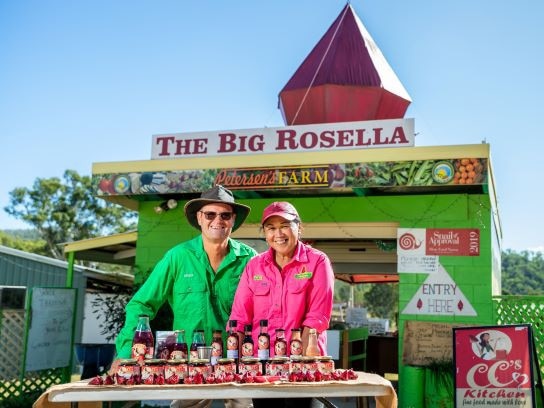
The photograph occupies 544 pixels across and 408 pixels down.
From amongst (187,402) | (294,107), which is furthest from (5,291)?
(187,402)

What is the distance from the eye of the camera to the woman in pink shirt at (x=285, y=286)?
12.2ft

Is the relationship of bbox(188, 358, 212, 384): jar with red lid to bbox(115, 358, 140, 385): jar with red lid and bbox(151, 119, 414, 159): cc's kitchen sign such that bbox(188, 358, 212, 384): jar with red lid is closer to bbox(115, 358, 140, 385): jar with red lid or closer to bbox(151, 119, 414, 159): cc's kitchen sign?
bbox(115, 358, 140, 385): jar with red lid

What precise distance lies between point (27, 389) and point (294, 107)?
674cm

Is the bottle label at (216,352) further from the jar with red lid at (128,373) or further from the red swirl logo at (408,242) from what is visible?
the red swirl logo at (408,242)

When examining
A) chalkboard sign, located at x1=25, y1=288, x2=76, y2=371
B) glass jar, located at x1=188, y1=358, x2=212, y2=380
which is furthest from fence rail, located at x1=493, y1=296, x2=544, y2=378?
chalkboard sign, located at x1=25, y1=288, x2=76, y2=371

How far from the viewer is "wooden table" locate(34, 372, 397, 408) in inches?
123

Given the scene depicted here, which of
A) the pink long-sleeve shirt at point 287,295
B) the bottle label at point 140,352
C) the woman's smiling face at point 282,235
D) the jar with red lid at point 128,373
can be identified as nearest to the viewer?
the jar with red lid at point 128,373

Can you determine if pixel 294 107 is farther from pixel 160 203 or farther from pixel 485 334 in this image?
pixel 485 334

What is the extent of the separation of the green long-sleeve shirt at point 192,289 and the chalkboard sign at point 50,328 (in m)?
6.21

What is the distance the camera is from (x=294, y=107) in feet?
39.4

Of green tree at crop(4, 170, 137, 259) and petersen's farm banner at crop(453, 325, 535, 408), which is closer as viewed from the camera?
petersen's farm banner at crop(453, 325, 535, 408)

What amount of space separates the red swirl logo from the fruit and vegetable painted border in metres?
0.89

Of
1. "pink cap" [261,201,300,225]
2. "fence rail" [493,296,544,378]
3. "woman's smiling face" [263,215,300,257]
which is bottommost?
"fence rail" [493,296,544,378]

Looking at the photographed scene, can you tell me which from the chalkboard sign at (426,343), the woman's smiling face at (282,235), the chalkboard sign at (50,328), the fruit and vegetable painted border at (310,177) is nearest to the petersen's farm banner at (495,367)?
the chalkboard sign at (426,343)
